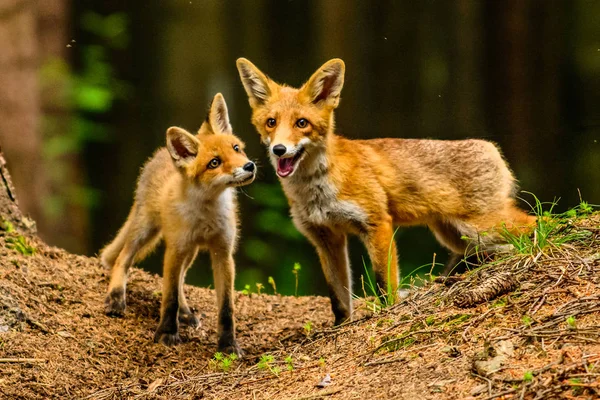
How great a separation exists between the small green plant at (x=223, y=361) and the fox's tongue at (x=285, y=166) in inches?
52.3

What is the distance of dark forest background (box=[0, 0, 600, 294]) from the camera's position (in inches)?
262

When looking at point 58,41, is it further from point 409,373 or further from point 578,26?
point 409,373

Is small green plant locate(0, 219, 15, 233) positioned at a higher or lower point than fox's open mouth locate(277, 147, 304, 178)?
lower

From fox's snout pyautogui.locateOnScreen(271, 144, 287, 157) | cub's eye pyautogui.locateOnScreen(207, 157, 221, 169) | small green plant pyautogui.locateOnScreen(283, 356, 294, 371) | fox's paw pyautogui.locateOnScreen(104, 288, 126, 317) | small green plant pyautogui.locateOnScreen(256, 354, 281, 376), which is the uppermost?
fox's snout pyautogui.locateOnScreen(271, 144, 287, 157)

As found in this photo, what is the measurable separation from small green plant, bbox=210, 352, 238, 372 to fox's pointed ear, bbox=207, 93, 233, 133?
1.79 metres

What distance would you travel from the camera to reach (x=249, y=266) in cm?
916

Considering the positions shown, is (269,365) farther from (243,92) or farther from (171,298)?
(243,92)

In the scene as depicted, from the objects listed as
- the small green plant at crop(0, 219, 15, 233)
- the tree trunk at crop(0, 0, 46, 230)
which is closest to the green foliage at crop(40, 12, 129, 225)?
the tree trunk at crop(0, 0, 46, 230)

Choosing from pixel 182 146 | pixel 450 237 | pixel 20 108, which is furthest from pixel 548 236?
pixel 20 108

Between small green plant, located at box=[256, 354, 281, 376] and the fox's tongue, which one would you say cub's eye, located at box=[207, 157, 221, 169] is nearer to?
the fox's tongue

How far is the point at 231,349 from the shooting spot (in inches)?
203

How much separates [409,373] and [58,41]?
739 centimetres

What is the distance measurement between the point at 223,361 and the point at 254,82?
2199 mm

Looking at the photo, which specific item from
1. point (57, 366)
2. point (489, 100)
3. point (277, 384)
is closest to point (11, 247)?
point (57, 366)
